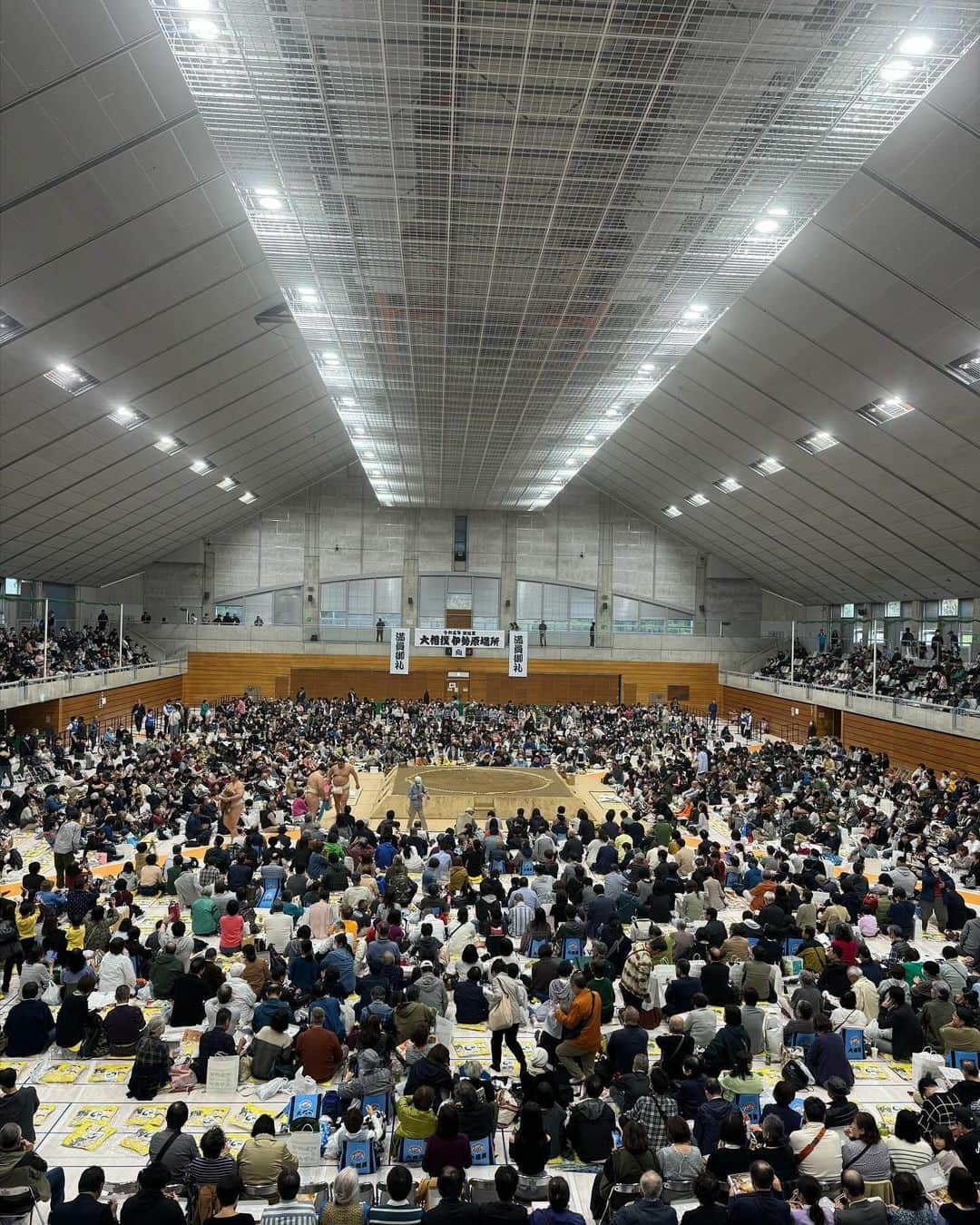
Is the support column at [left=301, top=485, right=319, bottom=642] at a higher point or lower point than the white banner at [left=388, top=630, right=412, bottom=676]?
higher

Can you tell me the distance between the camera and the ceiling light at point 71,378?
1992 centimetres

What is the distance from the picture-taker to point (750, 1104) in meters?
8.12

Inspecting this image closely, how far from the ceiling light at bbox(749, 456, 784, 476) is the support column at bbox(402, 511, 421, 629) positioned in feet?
73.9

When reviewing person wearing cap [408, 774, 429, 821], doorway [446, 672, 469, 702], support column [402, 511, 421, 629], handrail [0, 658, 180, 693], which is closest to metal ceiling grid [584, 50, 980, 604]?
support column [402, 511, 421, 629]

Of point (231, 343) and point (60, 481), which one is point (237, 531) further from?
point (231, 343)

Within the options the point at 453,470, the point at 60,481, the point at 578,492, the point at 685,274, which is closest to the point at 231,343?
the point at 60,481

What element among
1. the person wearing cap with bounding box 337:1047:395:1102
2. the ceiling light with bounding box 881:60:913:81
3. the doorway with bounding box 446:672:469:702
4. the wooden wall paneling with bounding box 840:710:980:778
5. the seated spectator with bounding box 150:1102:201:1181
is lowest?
the person wearing cap with bounding box 337:1047:395:1102

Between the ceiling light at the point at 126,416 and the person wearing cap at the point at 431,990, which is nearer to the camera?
the person wearing cap at the point at 431,990

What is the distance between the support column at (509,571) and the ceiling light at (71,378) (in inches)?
1183

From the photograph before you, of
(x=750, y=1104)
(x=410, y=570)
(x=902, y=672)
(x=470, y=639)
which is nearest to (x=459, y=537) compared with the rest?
(x=410, y=570)

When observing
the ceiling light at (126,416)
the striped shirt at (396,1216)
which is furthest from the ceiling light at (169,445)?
the striped shirt at (396,1216)

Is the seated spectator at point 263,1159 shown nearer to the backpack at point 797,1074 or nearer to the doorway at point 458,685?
the backpack at point 797,1074

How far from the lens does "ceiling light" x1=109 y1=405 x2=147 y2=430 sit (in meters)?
23.7

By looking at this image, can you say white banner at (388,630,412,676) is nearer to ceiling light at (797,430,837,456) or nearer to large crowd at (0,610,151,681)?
large crowd at (0,610,151,681)
